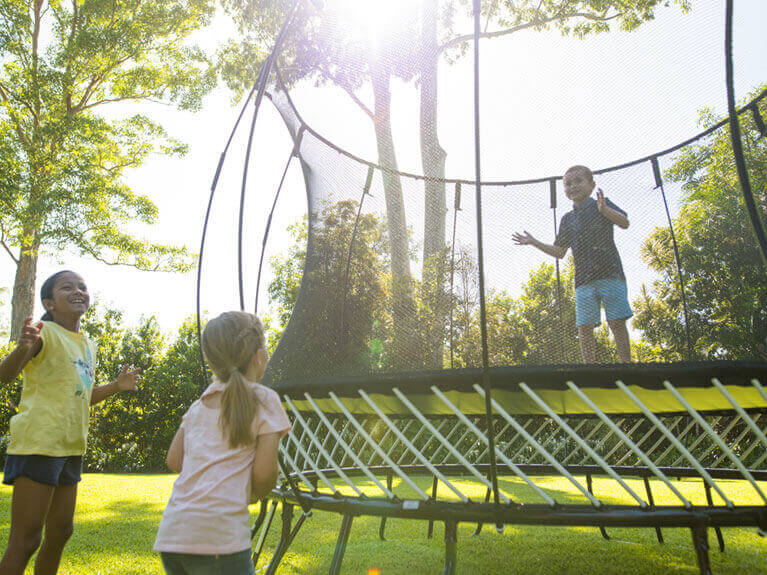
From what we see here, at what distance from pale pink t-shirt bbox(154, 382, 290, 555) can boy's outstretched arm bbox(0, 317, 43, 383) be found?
2.06 feet

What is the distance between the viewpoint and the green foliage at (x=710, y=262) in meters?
1.99

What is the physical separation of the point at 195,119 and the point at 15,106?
8.76 ft

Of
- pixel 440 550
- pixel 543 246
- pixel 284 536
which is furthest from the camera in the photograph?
pixel 543 246

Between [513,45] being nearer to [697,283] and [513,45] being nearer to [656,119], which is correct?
[656,119]

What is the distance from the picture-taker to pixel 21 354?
1.40 metres

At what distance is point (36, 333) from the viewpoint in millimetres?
1419

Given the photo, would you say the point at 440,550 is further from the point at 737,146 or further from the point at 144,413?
the point at 144,413

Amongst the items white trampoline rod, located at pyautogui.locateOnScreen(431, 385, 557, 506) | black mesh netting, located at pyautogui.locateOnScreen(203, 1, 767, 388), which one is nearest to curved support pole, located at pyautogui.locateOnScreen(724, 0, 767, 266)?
white trampoline rod, located at pyautogui.locateOnScreen(431, 385, 557, 506)

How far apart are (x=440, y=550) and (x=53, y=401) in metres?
1.36

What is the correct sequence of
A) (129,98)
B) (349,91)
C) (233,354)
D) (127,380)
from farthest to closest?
(129,98)
(349,91)
(127,380)
(233,354)

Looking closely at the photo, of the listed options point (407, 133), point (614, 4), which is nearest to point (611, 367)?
point (407, 133)

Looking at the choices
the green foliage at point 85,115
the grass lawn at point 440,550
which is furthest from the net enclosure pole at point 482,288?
the green foliage at point 85,115

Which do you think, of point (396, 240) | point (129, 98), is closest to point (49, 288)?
point (396, 240)

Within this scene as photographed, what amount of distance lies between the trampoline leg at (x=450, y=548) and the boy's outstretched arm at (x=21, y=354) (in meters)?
1.17
